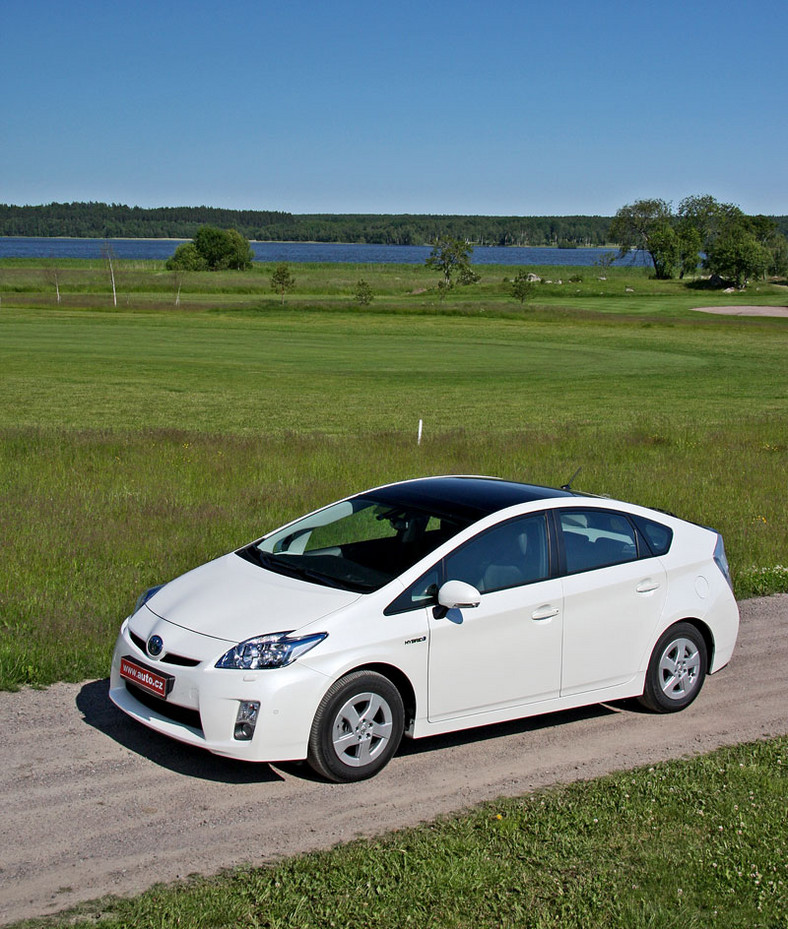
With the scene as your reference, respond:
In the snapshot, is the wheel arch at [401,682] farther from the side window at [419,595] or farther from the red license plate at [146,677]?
the red license plate at [146,677]

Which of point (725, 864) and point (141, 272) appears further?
point (141, 272)

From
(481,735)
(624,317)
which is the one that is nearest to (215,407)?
(481,735)

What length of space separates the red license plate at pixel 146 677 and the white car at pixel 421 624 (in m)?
0.01

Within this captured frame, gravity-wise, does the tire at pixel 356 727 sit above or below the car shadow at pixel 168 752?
above

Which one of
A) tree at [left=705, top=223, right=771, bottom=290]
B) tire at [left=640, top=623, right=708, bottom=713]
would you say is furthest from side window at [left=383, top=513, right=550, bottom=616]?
tree at [left=705, top=223, right=771, bottom=290]

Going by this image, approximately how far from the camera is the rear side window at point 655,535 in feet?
24.0

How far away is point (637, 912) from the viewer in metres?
4.54

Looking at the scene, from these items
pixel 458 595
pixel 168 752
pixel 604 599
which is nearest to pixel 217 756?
pixel 168 752

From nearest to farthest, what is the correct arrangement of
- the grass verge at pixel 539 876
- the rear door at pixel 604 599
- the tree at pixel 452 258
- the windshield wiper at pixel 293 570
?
the grass verge at pixel 539 876 < the windshield wiper at pixel 293 570 < the rear door at pixel 604 599 < the tree at pixel 452 258

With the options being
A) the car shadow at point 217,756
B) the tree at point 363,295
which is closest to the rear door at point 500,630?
the car shadow at point 217,756

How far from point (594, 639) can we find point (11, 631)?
4.55m

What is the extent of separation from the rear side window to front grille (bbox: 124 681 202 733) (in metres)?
3.31

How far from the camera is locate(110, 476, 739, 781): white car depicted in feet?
18.8

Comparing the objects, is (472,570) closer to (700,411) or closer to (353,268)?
(700,411)
